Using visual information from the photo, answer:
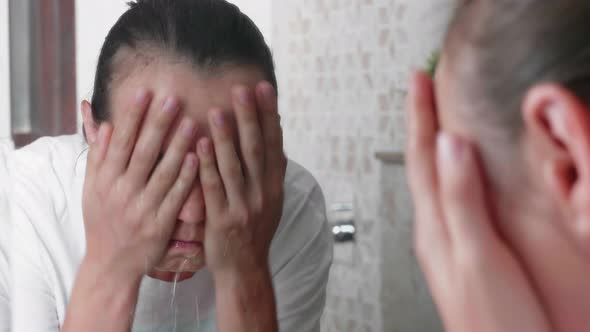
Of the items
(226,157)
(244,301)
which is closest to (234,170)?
(226,157)

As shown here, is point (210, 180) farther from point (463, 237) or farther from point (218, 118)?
point (463, 237)

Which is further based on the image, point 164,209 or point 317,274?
point 317,274

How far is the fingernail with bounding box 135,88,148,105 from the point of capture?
18.5 inches

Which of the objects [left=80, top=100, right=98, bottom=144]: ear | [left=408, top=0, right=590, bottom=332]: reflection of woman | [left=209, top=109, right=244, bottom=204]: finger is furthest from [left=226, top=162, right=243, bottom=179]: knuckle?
[left=408, top=0, right=590, bottom=332]: reflection of woman

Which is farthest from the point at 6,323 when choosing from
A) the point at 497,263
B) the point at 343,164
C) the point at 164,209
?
the point at 497,263

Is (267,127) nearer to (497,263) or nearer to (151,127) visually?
(151,127)

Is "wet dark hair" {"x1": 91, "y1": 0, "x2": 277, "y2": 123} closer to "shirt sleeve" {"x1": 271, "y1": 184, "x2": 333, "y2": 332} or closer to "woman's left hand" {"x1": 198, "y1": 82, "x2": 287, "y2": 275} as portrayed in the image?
"woman's left hand" {"x1": 198, "y1": 82, "x2": 287, "y2": 275}

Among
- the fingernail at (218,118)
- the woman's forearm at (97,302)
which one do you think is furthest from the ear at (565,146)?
the woman's forearm at (97,302)

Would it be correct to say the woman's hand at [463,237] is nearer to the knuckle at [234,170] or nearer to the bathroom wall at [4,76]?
the knuckle at [234,170]

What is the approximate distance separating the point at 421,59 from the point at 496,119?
245mm

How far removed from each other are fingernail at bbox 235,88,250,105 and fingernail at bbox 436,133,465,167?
23 cm

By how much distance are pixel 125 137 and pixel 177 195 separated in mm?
56

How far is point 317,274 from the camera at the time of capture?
59cm

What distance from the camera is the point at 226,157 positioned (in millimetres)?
482
